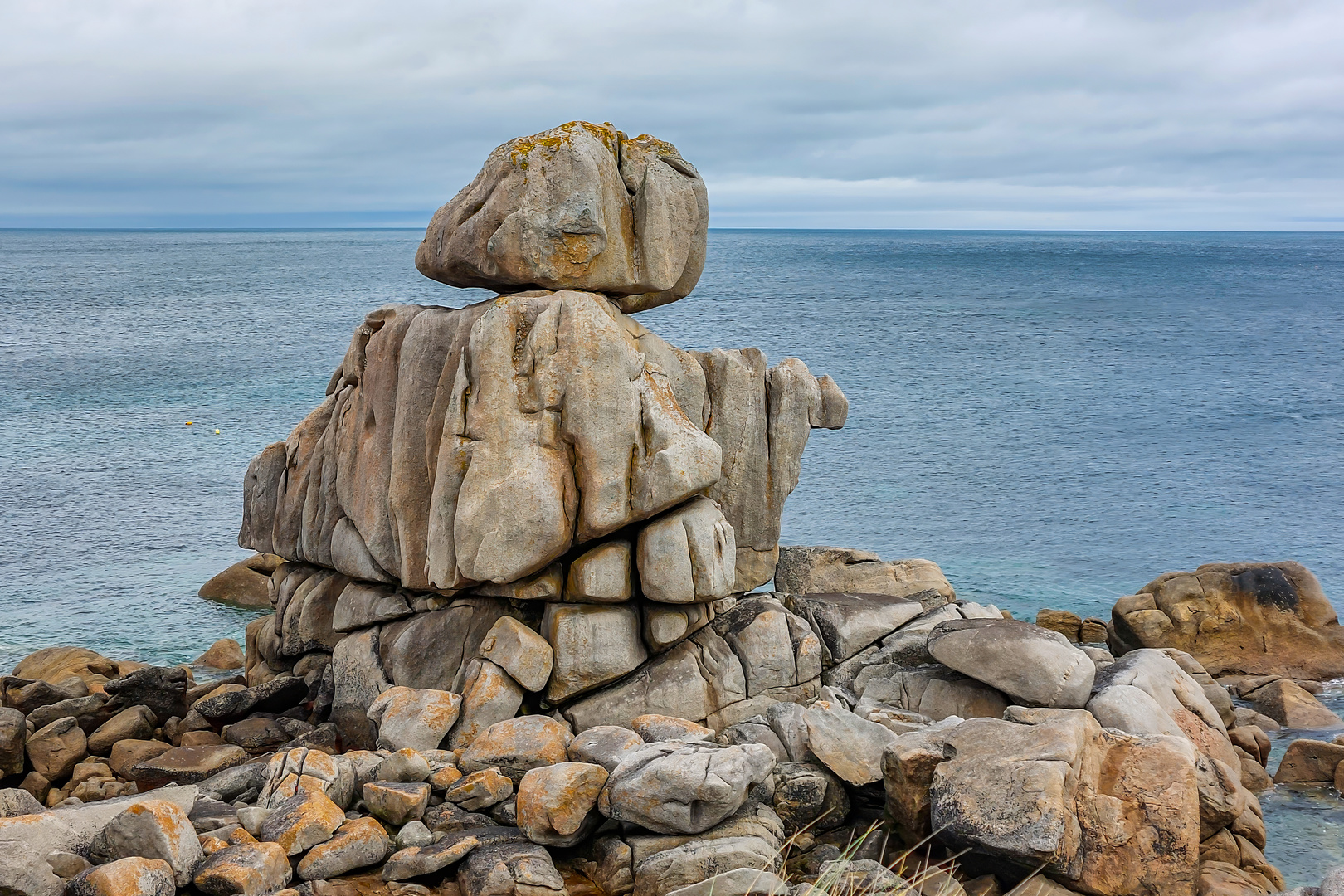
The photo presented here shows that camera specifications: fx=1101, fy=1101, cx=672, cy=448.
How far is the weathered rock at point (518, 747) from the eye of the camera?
13.7 meters

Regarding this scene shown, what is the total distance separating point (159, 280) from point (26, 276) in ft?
64.9

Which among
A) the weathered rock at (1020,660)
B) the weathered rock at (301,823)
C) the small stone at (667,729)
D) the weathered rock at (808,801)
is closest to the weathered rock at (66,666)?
the weathered rock at (301,823)

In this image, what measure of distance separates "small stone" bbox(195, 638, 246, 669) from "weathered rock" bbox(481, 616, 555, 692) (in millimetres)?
11779

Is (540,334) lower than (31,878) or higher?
higher

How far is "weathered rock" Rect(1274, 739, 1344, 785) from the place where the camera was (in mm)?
18328

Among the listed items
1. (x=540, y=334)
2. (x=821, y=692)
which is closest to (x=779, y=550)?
(x=821, y=692)

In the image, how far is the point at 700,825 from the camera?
12.3 metres

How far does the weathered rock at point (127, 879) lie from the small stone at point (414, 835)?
2.39 meters

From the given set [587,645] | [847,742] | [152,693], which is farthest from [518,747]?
[152,693]

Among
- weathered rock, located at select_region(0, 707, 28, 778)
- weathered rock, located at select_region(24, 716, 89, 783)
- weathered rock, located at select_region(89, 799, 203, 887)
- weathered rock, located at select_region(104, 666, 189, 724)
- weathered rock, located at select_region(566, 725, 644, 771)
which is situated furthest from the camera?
weathered rock, located at select_region(104, 666, 189, 724)

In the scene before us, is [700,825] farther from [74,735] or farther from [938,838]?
[74,735]

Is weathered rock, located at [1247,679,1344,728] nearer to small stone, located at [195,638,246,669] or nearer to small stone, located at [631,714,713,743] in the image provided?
small stone, located at [631,714,713,743]

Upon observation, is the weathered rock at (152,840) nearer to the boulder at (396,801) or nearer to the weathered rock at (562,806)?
the boulder at (396,801)

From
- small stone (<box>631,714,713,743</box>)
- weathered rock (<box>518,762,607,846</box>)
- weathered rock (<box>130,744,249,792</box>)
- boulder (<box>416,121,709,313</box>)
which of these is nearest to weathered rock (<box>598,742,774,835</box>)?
weathered rock (<box>518,762,607,846</box>)
